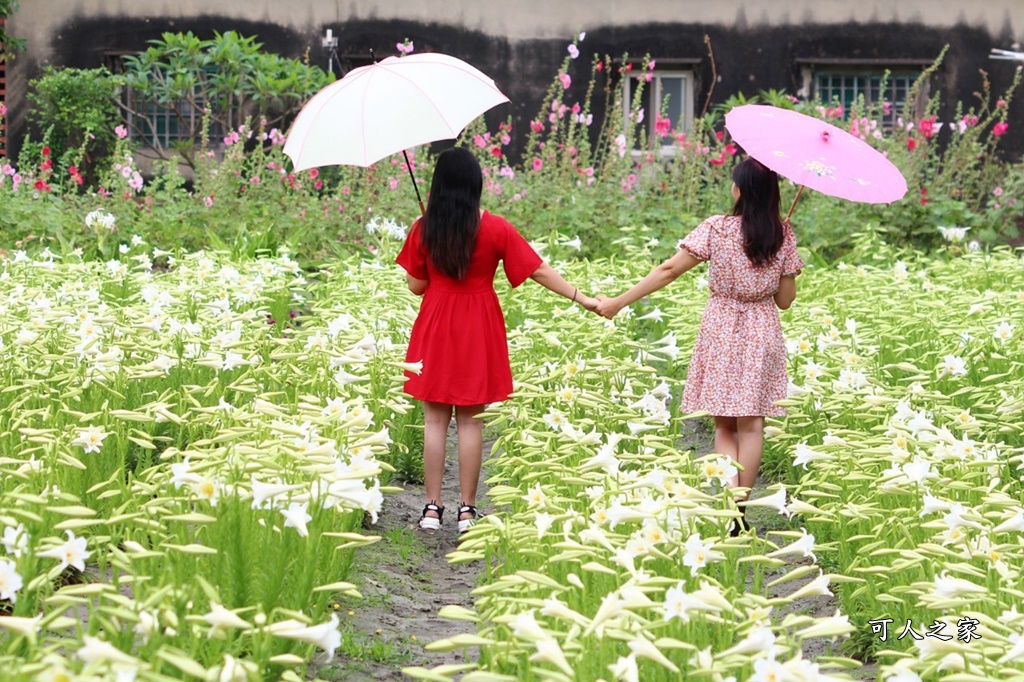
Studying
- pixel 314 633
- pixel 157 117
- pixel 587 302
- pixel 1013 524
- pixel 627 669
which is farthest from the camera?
pixel 157 117

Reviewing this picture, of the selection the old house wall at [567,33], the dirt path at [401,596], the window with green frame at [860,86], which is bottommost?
the dirt path at [401,596]

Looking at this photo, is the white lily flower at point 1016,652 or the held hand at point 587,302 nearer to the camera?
the white lily flower at point 1016,652

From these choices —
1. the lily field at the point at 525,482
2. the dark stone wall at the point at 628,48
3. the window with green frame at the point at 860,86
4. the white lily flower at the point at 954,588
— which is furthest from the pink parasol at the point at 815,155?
the window with green frame at the point at 860,86

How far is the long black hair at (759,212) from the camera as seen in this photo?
495 cm

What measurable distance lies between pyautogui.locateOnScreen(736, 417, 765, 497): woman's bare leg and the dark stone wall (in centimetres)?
1143

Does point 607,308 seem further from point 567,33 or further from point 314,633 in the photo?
point 567,33

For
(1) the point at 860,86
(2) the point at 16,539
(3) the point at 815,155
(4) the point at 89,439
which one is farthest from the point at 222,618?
(1) the point at 860,86

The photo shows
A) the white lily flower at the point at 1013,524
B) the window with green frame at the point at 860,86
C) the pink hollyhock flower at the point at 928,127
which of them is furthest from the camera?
the window with green frame at the point at 860,86

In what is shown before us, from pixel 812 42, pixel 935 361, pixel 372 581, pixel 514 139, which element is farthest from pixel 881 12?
pixel 372 581

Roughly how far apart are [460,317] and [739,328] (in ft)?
3.46

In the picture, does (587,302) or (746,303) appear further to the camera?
(587,302)

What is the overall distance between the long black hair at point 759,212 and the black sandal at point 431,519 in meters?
1.49

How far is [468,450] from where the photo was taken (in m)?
5.00

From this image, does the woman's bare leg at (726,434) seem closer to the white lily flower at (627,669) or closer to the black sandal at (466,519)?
the black sandal at (466,519)
